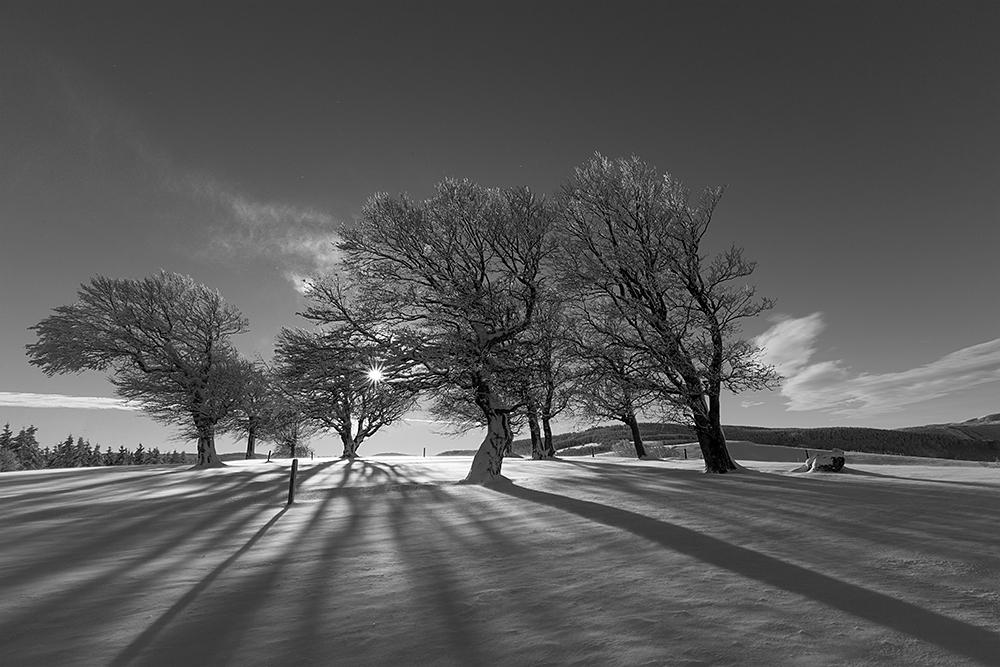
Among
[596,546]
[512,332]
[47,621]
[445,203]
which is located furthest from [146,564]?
[445,203]

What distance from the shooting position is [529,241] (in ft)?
48.2

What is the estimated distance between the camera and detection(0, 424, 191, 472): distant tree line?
63.1m

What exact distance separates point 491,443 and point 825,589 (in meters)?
10.5

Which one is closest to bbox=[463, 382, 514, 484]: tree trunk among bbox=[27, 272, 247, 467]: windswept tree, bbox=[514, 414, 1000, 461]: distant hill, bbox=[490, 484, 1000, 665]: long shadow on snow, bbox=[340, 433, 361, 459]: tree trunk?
bbox=[490, 484, 1000, 665]: long shadow on snow

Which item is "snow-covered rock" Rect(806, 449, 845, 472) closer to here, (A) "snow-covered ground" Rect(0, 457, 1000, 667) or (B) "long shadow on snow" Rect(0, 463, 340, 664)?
(A) "snow-covered ground" Rect(0, 457, 1000, 667)

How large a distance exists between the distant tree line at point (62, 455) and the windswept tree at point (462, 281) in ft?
211

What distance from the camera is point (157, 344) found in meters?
23.5

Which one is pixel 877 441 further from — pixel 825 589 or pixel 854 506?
pixel 825 589

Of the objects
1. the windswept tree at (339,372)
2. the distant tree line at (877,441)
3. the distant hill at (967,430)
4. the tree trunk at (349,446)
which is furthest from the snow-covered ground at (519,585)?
the distant hill at (967,430)

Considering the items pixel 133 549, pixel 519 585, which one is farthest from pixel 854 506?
pixel 133 549

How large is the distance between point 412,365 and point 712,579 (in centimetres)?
1026

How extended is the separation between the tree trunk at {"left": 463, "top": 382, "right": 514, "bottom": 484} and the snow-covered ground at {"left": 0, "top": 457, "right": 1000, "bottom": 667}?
4961 millimetres

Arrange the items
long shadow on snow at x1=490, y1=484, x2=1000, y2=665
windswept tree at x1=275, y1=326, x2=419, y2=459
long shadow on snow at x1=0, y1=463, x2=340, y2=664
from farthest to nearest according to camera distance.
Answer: windswept tree at x1=275, y1=326, x2=419, y2=459
long shadow on snow at x1=0, y1=463, x2=340, y2=664
long shadow on snow at x1=490, y1=484, x2=1000, y2=665

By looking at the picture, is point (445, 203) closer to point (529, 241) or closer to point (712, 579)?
point (529, 241)
